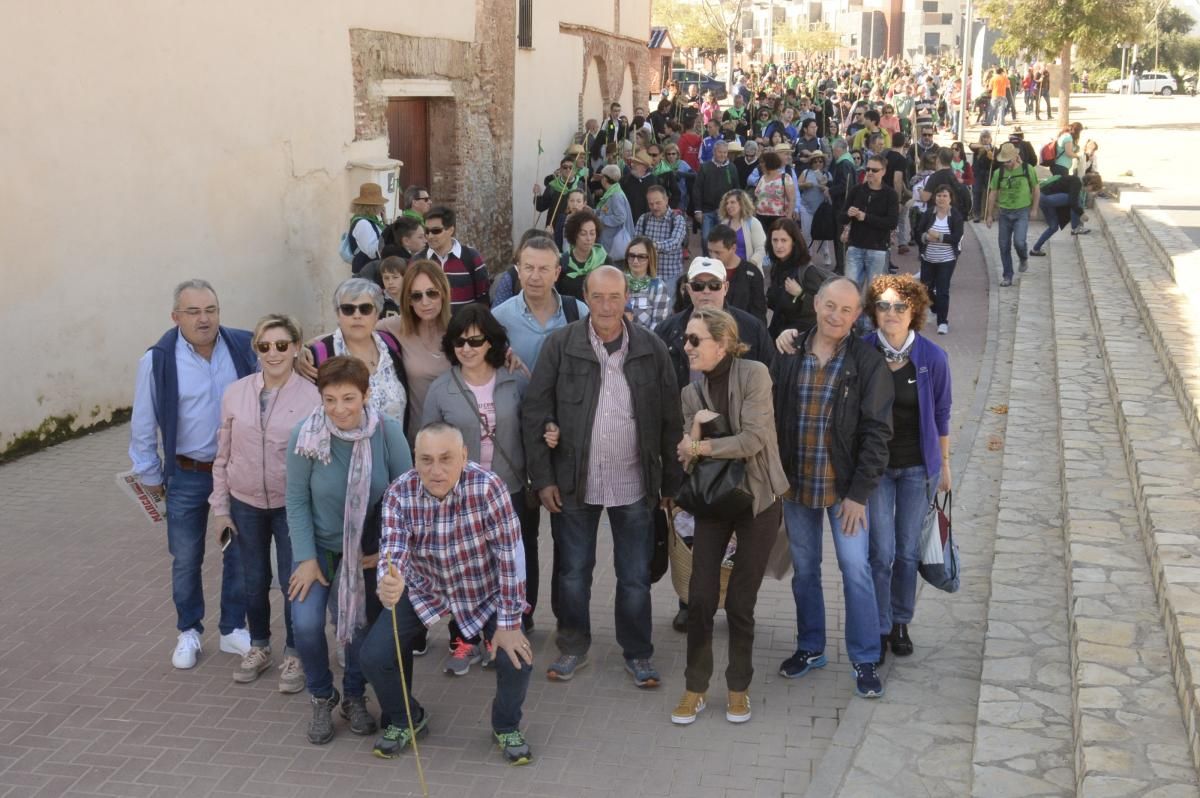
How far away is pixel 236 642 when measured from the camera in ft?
19.6

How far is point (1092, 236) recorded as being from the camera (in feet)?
56.9

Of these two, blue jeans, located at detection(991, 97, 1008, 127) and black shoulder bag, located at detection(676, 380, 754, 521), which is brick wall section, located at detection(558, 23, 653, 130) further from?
black shoulder bag, located at detection(676, 380, 754, 521)

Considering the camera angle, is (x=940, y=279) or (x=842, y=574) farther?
(x=940, y=279)

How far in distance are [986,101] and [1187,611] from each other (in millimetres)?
34539

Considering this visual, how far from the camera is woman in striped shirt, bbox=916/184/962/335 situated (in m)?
12.9

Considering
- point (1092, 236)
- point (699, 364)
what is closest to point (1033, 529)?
point (699, 364)

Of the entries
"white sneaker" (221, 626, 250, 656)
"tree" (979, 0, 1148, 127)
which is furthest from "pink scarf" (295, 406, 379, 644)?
"tree" (979, 0, 1148, 127)

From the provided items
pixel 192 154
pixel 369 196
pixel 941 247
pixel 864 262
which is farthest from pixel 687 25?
pixel 192 154

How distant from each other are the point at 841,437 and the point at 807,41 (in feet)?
291

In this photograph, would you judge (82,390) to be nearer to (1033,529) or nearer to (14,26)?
(14,26)

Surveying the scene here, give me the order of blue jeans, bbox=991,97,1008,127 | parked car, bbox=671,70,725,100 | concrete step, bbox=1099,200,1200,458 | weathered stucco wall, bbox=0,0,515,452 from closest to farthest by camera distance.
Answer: concrete step, bbox=1099,200,1200,458 < weathered stucco wall, bbox=0,0,515,452 < blue jeans, bbox=991,97,1008,127 < parked car, bbox=671,70,725,100

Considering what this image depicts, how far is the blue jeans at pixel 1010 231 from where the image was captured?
14992 millimetres

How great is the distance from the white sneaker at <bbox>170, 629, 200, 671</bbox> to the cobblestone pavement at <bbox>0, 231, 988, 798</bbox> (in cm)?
5

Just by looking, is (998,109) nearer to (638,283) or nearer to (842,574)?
(638,283)
